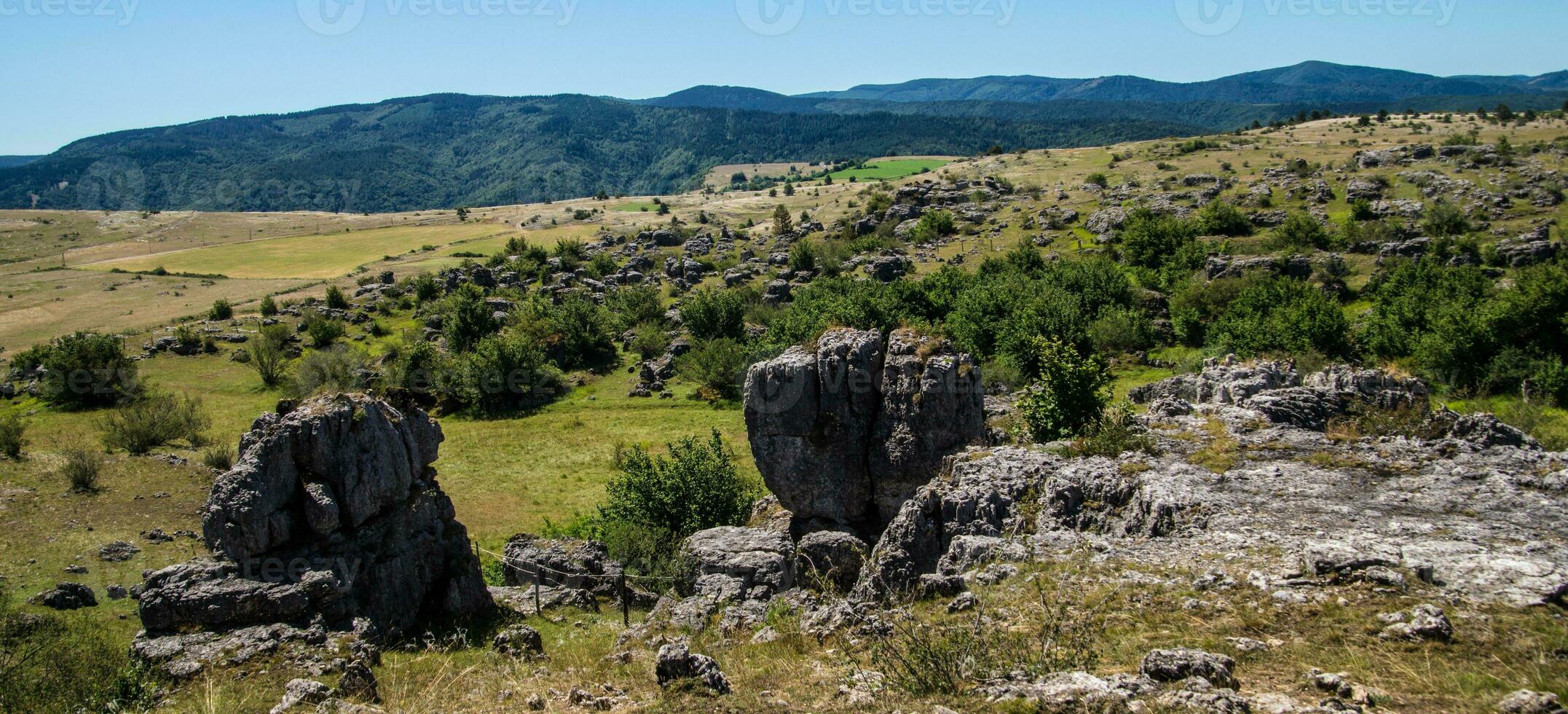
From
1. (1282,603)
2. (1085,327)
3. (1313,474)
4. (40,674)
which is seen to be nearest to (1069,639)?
(1282,603)

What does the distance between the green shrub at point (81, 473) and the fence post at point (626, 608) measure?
74.3ft

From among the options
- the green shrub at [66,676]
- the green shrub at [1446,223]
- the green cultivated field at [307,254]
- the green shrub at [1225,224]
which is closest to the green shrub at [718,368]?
the green shrub at [66,676]

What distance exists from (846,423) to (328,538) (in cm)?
1370

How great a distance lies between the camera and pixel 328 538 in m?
17.4

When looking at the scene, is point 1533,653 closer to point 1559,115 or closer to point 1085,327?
point 1085,327

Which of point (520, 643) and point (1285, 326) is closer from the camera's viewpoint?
point (520, 643)

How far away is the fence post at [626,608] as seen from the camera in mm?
18812

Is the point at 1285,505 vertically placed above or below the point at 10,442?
above

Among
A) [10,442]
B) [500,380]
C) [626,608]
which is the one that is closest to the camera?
[626,608]

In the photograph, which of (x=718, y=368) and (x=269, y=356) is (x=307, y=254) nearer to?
(x=269, y=356)

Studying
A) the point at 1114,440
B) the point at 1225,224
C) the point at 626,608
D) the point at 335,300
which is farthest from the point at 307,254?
the point at 1114,440

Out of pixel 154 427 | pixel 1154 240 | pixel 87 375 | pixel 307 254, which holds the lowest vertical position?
pixel 154 427

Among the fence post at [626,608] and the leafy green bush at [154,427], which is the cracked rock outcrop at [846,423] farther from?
the leafy green bush at [154,427]

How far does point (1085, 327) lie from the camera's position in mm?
45375
